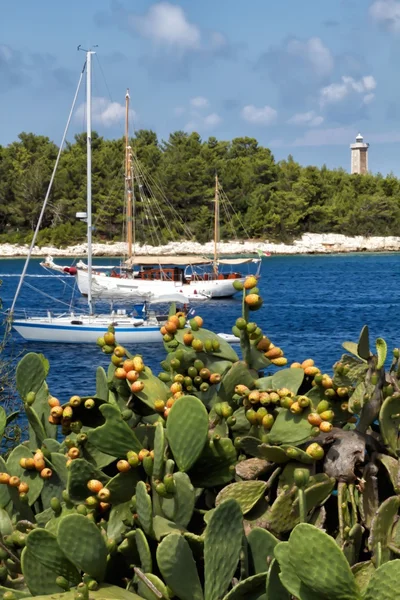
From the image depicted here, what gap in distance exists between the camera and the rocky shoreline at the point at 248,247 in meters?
89.3

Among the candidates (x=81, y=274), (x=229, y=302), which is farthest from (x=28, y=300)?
(x=229, y=302)

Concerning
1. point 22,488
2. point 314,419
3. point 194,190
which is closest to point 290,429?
point 314,419

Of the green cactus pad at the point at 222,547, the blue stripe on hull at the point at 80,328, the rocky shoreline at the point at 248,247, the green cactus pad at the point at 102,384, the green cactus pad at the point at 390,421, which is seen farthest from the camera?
the rocky shoreline at the point at 248,247

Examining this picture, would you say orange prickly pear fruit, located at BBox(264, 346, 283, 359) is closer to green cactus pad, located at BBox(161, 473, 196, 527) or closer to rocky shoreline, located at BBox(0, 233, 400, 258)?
green cactus pad, located at BBox(161, 473, 196, 527)

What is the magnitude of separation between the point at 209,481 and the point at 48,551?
1.35 ft

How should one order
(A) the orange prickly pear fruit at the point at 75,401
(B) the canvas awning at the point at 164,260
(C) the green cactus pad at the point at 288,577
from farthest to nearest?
(B) the canvas awning at the point at 164,260 → (A) the orange prickly pear fruit at the point at 75,401 → (C) the green cactus pad at the point at 288,577

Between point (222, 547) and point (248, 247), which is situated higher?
point (222, 547)

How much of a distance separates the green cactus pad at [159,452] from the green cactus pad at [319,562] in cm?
43

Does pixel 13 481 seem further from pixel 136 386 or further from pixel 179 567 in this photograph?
pixel 179 567

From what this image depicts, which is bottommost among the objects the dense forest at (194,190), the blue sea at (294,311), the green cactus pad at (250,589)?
the blue sea at (294,311)

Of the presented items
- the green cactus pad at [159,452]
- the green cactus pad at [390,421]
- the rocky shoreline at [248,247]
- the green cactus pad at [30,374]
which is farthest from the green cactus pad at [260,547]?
the rocky shoreline at [248,247]

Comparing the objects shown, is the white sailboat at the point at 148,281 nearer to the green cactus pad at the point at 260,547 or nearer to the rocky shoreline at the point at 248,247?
the rocky shoreline at the point at 248,247

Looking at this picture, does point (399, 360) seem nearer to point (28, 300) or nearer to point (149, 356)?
point (149, 356)

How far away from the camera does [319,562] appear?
5.20 ft
